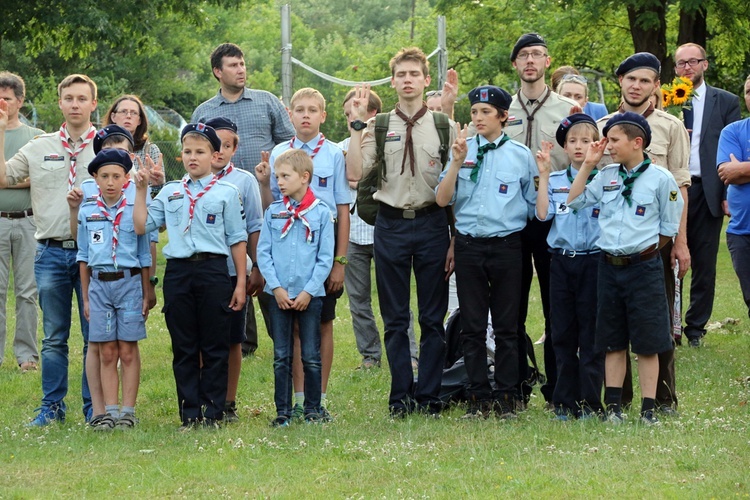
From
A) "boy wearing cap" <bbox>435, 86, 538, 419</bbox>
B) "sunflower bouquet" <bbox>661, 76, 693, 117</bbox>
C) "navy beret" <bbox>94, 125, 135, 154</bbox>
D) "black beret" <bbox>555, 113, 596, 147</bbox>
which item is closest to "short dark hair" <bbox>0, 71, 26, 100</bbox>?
"navy beret" <bbox>94, 125, 135, 154</bbox>

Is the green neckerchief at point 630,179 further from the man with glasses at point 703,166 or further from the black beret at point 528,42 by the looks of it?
the man with glasses at point 703,166

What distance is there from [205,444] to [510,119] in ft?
9.79

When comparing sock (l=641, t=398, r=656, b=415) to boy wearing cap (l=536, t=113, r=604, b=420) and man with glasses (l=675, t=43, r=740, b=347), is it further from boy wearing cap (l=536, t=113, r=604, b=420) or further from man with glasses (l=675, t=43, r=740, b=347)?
man with glasses (l=675, t=43, r=740, b=347)

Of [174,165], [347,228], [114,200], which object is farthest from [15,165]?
[174,165]

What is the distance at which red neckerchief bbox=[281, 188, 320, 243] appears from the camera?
7457 millimetres

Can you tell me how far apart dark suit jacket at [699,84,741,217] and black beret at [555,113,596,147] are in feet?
12.1

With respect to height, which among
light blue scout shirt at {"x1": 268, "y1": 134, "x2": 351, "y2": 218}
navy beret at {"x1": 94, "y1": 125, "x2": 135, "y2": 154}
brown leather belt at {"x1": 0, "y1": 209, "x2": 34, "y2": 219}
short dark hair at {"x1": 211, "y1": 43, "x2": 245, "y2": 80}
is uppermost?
short dark hair at {"x1": 211, "y1": 43, "x2": 245, "y2": 80}

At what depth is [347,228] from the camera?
7773mm

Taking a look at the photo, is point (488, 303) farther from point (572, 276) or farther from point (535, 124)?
point (535, 124)

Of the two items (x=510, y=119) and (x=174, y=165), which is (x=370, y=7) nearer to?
(x=174, y=165)

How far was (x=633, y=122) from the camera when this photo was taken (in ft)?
23.1

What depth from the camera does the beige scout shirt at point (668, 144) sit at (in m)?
7.62

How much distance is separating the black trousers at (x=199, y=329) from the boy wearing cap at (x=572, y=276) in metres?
2.11

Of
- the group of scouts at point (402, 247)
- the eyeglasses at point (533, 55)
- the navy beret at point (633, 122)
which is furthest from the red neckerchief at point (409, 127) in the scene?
the navy beret at point (633, 122)
